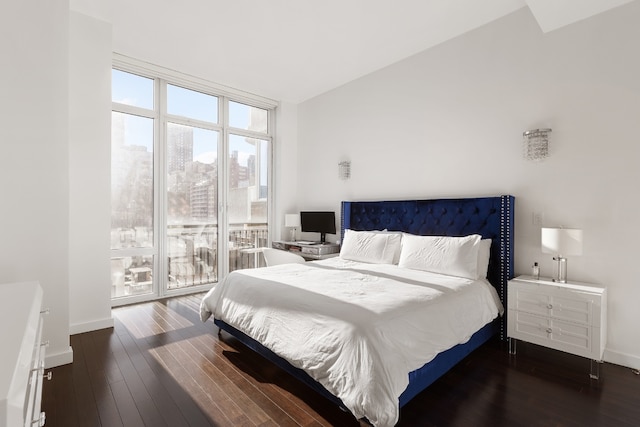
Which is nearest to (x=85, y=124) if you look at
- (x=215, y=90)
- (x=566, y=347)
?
(x=215, y=90)

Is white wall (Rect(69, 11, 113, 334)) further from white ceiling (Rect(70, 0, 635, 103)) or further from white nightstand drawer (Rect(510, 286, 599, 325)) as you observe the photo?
white nightstand drawer (Rect(510, 286, 599, 325))

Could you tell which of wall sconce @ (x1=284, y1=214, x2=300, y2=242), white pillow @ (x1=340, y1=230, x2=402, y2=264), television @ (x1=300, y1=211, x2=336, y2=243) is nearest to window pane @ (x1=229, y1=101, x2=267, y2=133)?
wall sconce @ (x1=284, y1=214, x2=300, y2=242)

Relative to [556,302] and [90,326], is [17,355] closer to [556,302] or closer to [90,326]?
[90,326]

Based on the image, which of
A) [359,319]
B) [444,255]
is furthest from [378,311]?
[444,255]

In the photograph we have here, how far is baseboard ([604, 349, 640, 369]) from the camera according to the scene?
2.43 meters

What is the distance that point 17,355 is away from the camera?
0.92m

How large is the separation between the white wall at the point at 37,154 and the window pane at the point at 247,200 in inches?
103

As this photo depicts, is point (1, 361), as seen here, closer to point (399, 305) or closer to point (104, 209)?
point (399, 305)

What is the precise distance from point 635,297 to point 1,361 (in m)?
3.71

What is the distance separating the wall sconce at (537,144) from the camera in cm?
281

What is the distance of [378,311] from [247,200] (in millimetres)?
3768

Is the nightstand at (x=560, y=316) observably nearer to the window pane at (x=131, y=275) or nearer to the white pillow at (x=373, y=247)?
the white pillow at (x=373, y=247)

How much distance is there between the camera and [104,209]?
331 centimetres

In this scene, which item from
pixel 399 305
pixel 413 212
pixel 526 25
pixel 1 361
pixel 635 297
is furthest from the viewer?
pixel 413 212
